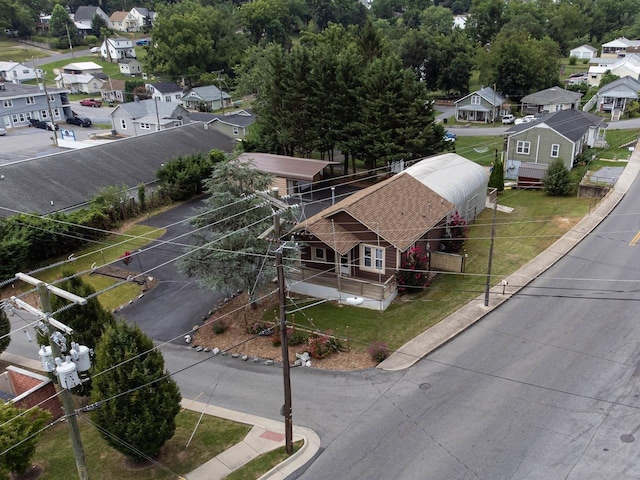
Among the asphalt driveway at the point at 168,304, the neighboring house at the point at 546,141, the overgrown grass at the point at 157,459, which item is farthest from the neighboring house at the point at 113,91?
the overgrown grass at the point at 157,459

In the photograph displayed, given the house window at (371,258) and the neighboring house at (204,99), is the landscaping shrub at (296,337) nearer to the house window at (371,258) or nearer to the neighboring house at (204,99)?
the house window at (371,258)

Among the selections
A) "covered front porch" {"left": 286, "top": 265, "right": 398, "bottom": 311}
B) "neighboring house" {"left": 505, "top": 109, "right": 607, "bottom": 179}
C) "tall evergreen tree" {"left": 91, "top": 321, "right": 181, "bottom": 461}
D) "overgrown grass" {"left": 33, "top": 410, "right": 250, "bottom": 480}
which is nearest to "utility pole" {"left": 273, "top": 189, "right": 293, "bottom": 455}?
"overgrown grass" {"left": 33, "top": 410, "right": 250, "bottom": 480}

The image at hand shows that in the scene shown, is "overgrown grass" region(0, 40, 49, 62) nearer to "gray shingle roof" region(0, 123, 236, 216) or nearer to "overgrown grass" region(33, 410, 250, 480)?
"gray shingle roof" region(0, 123, 236, 216)

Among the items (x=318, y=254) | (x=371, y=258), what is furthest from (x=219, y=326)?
(x=371, y=258)

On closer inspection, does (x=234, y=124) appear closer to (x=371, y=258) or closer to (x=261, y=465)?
(x=371, y=258)

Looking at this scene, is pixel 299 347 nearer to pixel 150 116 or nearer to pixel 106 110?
pixel 150 116

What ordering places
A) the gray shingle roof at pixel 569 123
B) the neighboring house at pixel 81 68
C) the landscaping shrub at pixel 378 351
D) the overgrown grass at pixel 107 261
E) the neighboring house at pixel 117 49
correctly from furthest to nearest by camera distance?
1. the neighboring house at pixel 117 49
2. the neighboring house at pixel 81 68
3. the gray shingle roof at pixel 569 123
4. the overgrown grass at pixel 107 261
5. the landscaping shrub at pixel 378 351
